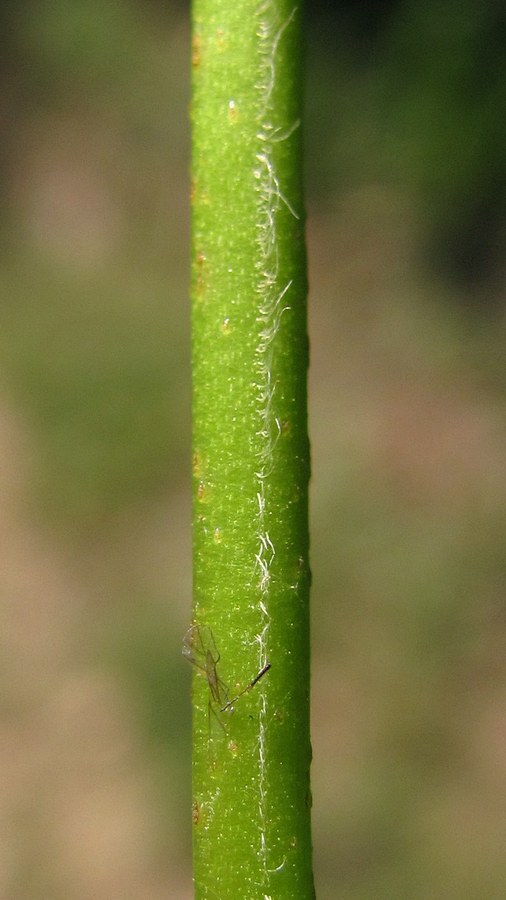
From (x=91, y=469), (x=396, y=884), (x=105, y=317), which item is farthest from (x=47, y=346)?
(x=396, y=884)

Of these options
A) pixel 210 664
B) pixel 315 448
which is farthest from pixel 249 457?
pixel 315 448

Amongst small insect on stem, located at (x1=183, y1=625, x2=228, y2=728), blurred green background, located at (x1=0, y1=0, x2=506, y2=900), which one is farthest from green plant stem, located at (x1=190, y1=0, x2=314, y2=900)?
blurred green background, located at (x1=0, y1=0, x2=506, y2=900)

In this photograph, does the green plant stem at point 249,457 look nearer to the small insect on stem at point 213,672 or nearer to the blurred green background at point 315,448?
the small insect on stem at point 213,672

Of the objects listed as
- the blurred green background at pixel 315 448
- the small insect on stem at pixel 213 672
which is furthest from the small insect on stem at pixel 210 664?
the blurred green background at pixel 315 448

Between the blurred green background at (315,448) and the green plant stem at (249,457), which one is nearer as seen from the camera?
the green plant stem at (249,457)

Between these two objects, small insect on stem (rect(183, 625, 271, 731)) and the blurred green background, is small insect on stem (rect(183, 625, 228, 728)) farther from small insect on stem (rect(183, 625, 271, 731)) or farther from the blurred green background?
the blurred green background

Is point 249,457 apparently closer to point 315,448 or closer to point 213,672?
point 213,672
